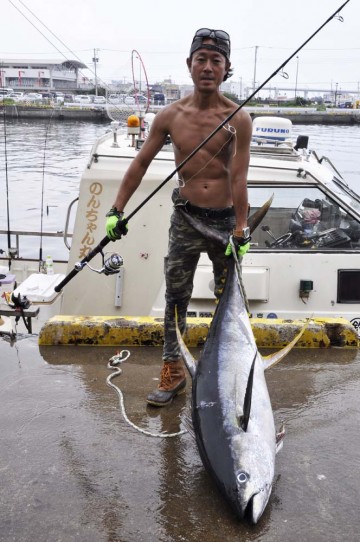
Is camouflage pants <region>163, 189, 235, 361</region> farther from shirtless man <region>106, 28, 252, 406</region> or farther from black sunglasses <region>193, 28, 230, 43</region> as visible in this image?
black sunglasses <region>193, 28, 230, 43</region>

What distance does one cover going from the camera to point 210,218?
3.32 m

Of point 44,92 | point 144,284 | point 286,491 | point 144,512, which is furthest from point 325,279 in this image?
point 44,92

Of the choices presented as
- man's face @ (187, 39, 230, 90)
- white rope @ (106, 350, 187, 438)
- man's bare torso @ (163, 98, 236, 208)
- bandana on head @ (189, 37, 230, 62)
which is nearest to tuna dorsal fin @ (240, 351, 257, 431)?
white rope @ (106, 350, 187, 438)

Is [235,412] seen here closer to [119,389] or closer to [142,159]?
[119,389]

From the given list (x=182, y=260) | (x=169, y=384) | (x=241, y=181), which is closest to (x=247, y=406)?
(x=169, y=384)

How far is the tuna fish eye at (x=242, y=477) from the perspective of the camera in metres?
2.27

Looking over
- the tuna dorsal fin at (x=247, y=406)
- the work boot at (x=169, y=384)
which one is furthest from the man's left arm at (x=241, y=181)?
the tuna dorsal fin at (x=247, y=406)

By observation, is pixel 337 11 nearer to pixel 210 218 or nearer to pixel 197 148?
pixel 197 148

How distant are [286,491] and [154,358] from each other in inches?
69.7

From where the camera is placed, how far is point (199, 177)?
10.8ft

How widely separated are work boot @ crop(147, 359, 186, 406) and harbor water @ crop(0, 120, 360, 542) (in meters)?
0.06

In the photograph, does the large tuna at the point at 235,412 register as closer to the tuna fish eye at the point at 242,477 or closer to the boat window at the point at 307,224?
the tuna fish eye at the point at 242,477

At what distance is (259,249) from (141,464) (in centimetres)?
285

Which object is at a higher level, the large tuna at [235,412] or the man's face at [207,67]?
the man's face at [207,67]
